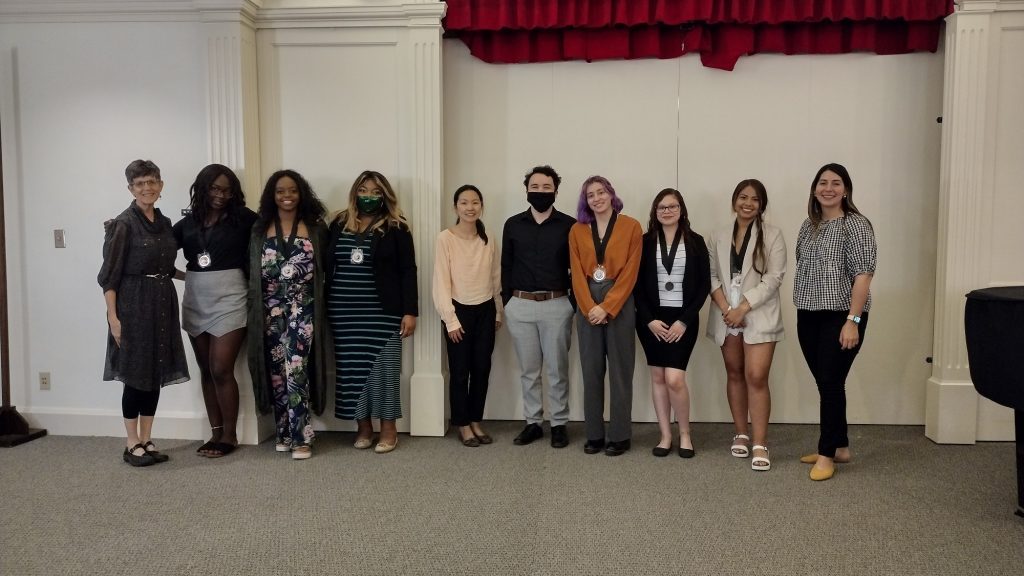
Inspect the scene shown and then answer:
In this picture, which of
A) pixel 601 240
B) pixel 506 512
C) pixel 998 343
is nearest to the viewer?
pixel 998 343

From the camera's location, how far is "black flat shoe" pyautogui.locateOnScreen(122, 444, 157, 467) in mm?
3564

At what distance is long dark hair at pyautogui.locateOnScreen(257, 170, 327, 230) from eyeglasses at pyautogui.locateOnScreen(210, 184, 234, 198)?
0.18m

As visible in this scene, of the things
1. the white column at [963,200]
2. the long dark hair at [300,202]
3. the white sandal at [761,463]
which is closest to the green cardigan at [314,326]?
the long dark hair at [300,202]

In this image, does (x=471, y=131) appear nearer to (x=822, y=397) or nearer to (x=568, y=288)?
(x=568, y=288)

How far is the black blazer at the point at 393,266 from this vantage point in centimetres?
377

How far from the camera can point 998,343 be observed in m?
2.59

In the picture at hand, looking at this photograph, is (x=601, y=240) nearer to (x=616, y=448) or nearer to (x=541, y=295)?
(x=541, y=295)

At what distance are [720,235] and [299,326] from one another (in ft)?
7.52

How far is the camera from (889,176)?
420cm

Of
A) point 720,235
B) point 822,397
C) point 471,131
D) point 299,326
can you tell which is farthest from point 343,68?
point 822,397

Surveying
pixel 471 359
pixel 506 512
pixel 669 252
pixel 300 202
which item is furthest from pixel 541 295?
pixel 300 202

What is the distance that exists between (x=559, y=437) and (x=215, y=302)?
6.55 ft

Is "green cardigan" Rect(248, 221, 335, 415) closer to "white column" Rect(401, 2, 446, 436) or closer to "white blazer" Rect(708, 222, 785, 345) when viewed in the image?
"white column" Rect(401, 2, 446, 436)

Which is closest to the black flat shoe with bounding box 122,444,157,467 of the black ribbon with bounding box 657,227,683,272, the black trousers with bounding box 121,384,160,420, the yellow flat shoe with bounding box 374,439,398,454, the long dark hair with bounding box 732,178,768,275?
the black trousers with bounding box 121,384,160,420
